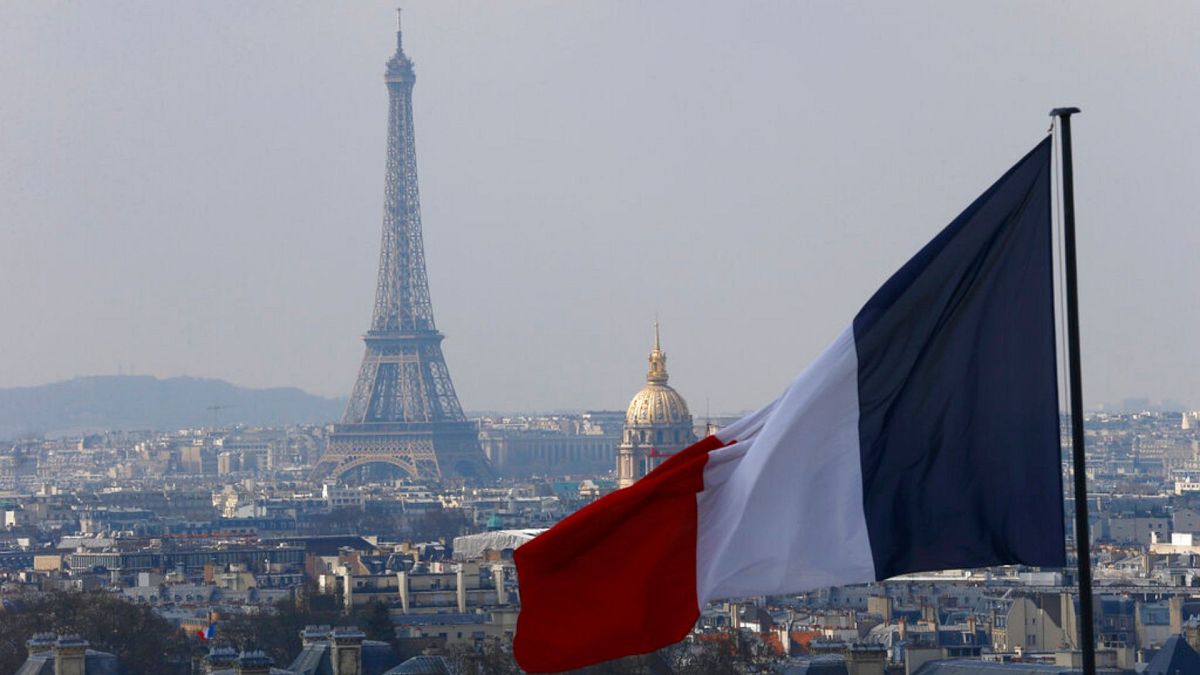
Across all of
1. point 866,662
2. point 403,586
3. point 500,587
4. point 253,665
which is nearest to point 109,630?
point 253,665

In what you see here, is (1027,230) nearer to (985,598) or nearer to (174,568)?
(985,598)

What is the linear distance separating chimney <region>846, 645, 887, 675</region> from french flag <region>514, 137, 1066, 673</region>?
4056 cm

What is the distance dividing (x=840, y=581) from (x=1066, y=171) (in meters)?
1.54

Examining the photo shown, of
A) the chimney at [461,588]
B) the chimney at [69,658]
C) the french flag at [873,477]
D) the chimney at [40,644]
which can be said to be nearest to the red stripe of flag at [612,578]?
the french flag at [873,477]

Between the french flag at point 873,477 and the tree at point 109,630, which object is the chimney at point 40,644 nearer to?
the tree at point 109,630

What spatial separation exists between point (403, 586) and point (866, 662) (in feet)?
128

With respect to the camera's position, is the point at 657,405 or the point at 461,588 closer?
the point at 461,588

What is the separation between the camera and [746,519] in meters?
12.4

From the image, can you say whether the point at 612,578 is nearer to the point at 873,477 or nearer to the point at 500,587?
the point at 873,477

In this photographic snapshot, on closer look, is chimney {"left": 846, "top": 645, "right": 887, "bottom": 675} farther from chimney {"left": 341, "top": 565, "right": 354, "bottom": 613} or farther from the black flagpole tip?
the black flagpole tip

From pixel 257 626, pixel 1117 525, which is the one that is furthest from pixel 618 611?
pixel 1117 525

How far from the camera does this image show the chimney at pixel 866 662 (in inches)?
2090

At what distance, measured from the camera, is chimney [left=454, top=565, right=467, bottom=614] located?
8914 centimetres

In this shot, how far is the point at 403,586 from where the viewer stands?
91.2 metres
